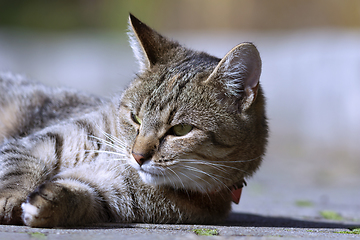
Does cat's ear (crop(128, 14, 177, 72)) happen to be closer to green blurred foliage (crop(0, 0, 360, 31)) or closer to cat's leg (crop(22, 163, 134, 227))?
cat's leg (crop(22, 163, 134, 227))

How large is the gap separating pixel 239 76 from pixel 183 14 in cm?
1101

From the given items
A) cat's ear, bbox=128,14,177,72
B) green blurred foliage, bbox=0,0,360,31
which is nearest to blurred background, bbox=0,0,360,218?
green blurred foliage, bbox=0,0,360,31

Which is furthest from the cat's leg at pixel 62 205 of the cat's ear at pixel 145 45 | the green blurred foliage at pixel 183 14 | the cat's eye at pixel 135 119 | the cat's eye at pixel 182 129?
the green blurred foliage at pixel 183 14

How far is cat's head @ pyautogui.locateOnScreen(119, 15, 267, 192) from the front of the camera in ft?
8.00

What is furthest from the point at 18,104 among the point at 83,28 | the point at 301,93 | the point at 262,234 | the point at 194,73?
the point at 83,28

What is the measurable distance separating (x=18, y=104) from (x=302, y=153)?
499 cm

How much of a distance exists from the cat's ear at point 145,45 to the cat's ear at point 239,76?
47cm

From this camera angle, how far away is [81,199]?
2.38 meters

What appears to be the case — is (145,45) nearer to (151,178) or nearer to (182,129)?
(182,129)

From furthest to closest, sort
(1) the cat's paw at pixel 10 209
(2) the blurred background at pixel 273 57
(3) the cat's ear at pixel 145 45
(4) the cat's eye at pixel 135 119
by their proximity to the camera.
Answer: (2) the blurred background at pixel 273 57 → (3) the cat's ear at pixel 145 45 → (4) the cat's eye at pixel 135 119 → (1) the cat's paw at pixel 10 209

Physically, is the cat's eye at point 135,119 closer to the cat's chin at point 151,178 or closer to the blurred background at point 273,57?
the cat's chin at point 151,178

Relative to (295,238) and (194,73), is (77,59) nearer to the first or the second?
(194,73)

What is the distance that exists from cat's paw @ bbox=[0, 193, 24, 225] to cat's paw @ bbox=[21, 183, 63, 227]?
147 mm

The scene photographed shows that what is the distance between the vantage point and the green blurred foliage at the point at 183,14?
10.3m
